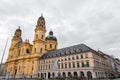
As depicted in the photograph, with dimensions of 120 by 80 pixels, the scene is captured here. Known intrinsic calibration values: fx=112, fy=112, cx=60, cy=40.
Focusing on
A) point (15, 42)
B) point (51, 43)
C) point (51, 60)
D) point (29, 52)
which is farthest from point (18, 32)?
point (51, 60)

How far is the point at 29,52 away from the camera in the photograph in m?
82.2

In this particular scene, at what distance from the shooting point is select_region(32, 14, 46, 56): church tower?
74125mm

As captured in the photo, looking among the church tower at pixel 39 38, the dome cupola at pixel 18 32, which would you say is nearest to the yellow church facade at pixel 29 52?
the church tower at pixel 39 38

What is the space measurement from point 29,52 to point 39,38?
14.5 metres

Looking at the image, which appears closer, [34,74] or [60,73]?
[60,73]

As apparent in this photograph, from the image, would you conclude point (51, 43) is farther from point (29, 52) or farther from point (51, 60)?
point (51, 60)

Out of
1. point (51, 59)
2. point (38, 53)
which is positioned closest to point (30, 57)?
point (38, 53)

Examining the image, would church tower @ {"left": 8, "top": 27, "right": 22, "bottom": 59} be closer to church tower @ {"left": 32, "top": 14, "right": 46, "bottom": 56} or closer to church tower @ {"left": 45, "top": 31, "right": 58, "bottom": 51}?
church tower @ {"left": 32, "top": 14, "right": 46, "bottom": 56}

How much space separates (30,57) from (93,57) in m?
42.4

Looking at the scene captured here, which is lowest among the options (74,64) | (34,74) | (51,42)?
(34,74)

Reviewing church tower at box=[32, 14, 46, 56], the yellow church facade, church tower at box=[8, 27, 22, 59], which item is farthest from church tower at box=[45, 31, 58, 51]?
church tower at box=[8, 27, 22, 59]

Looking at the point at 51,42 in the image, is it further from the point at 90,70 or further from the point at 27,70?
the point at 90,70

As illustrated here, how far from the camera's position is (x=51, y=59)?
63.7 m

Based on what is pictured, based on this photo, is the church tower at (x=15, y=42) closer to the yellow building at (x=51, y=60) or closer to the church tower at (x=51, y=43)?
the yellow building at (x=51, y=60)
